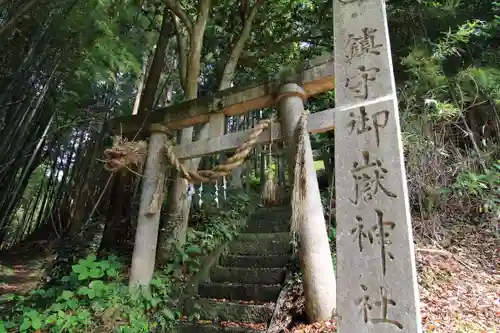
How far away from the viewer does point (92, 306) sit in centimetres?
355

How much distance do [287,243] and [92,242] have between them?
3592 millimetres

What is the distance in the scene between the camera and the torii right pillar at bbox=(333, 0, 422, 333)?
184cm

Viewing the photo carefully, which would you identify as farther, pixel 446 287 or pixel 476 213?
pixel 476 213

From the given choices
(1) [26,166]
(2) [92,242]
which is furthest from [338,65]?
(2) [92,242]

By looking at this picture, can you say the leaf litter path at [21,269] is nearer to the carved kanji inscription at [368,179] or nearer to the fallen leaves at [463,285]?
the carved kanji inscription at [368,179]

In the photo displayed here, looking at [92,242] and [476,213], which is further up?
[476,213]

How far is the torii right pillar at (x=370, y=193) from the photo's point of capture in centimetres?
184

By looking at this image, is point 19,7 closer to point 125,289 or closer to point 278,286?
point 125,289

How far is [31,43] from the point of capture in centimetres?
386

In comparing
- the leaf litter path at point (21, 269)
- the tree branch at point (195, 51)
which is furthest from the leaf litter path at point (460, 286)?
the leaf litter path at point (21, 269)

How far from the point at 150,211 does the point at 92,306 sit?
46.7 inches

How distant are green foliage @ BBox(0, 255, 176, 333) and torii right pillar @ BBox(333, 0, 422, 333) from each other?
98.0 inches

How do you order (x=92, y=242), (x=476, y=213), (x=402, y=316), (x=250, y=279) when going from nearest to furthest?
(x=402, y=316) → (x=250, y=279) → (x=476, y=213) → (x=92, y=242)

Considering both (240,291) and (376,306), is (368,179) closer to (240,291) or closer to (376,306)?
(376,306)
